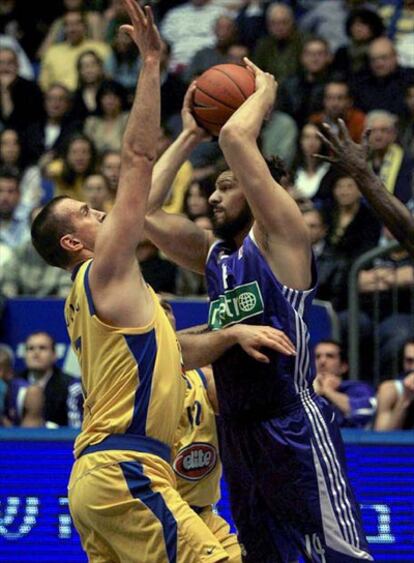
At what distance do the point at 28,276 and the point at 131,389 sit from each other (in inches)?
262

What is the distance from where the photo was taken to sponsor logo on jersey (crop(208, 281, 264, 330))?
690 cm

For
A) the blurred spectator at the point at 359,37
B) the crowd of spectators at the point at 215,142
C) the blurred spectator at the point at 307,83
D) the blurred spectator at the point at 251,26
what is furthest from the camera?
the blurred spectator at the point at 251,26

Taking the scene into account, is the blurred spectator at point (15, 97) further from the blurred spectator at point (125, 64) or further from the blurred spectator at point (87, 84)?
the blurred spectator at point (125, 64)

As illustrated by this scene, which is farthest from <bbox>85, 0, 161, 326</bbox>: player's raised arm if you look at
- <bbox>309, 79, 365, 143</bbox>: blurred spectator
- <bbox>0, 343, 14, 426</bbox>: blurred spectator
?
<bbox>309, 79, 365, 143</bbox>: blurred spectator

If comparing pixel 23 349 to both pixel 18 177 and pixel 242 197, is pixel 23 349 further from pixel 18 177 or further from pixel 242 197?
pixel 242 197

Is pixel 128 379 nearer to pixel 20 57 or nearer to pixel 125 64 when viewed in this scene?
pixel 125 64

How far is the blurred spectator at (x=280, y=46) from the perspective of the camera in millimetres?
14984

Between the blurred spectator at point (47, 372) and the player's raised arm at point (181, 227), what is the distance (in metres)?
3.74

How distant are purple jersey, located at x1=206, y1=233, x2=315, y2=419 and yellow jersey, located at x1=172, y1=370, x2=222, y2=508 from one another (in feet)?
2.68

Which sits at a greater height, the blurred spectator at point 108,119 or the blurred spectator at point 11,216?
the blurred spectator at point 108,119

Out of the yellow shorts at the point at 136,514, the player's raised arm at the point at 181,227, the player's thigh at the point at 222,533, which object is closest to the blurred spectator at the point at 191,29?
the player's raised arm at the point at 181,227

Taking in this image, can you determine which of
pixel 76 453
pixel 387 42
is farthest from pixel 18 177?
pixel 76 453

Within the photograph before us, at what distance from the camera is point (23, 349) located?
12227mm

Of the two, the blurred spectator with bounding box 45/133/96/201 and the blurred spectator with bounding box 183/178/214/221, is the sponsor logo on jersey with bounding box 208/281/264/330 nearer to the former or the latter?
the blurred spectator with bounding box 183/178/214/221
